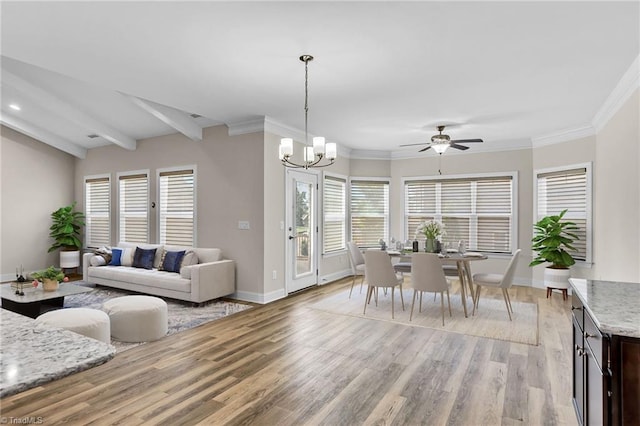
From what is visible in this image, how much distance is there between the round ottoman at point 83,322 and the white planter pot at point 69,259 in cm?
516

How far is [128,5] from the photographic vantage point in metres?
2.38

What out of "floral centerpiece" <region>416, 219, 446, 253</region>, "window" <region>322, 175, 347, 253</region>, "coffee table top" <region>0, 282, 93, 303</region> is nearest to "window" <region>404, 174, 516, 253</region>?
"window" <region>322, 175, 347, 253</region>

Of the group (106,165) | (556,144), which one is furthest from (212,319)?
(556,144)

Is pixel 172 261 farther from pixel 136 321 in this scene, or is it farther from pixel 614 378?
pixel 614 378

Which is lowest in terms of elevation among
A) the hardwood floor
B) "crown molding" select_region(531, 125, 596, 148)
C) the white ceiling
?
the hardwood floor

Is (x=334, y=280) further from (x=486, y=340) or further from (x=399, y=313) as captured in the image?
(x=486, y=340)

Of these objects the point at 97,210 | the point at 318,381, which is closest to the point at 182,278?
the point at 318,381

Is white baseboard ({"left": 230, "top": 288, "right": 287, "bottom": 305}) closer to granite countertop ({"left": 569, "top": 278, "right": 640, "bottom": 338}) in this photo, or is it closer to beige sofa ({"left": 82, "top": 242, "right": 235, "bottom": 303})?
beige sofa ({"left": 82, "top": 242, "right": 235, "bottom": 303})

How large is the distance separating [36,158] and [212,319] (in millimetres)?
6105

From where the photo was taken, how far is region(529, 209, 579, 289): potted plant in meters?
5.46

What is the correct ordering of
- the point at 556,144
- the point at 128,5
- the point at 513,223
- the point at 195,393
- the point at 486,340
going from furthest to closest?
the point at 513,223, the point at 556,144, the point at 486,340, the point at 195,393, the point at 128,5

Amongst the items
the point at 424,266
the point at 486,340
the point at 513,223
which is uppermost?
the point at 513,223

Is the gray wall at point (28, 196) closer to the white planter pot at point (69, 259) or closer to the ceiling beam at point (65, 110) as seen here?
the white planter pot at point (69, 259)

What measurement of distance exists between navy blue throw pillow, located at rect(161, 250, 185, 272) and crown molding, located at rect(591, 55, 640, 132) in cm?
589
